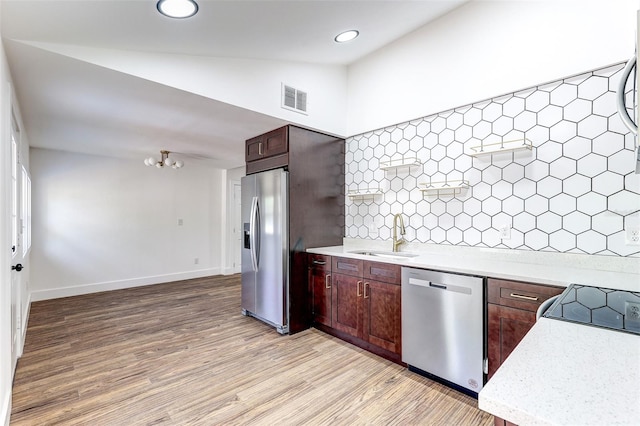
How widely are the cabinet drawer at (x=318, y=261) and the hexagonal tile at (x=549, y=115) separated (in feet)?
6.70

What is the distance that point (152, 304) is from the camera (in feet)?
13.5

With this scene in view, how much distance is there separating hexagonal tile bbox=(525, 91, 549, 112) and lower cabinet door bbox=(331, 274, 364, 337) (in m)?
1.89

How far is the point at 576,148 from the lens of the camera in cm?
205

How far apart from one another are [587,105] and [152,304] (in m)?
5.00

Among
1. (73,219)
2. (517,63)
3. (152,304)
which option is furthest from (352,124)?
(73,219)

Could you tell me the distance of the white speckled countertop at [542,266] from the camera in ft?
5.48

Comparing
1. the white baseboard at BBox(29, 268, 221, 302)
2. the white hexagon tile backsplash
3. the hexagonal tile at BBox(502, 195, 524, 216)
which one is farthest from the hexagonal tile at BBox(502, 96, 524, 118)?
the white baseboard at BBox(29, 268, 221, 302)

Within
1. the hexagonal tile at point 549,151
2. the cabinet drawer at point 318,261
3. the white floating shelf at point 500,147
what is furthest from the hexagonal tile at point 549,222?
the cabinet drawer at point 318,261

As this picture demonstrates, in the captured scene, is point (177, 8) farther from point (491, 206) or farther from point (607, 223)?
point (607, 223)

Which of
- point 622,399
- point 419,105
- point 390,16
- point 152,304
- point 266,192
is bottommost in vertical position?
point 152,304

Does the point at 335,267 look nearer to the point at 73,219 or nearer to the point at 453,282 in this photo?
the point at 453,282

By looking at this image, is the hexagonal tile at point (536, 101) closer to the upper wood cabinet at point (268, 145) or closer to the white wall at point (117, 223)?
the upper wood cabinet at point (268, 145)

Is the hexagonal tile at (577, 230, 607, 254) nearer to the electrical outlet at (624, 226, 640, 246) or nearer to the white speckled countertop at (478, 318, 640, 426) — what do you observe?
the electrical outlet at (624, 226, 640, 246)

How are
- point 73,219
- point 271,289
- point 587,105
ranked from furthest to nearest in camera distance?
point 73,219 < point 271,289 < point 587,105
